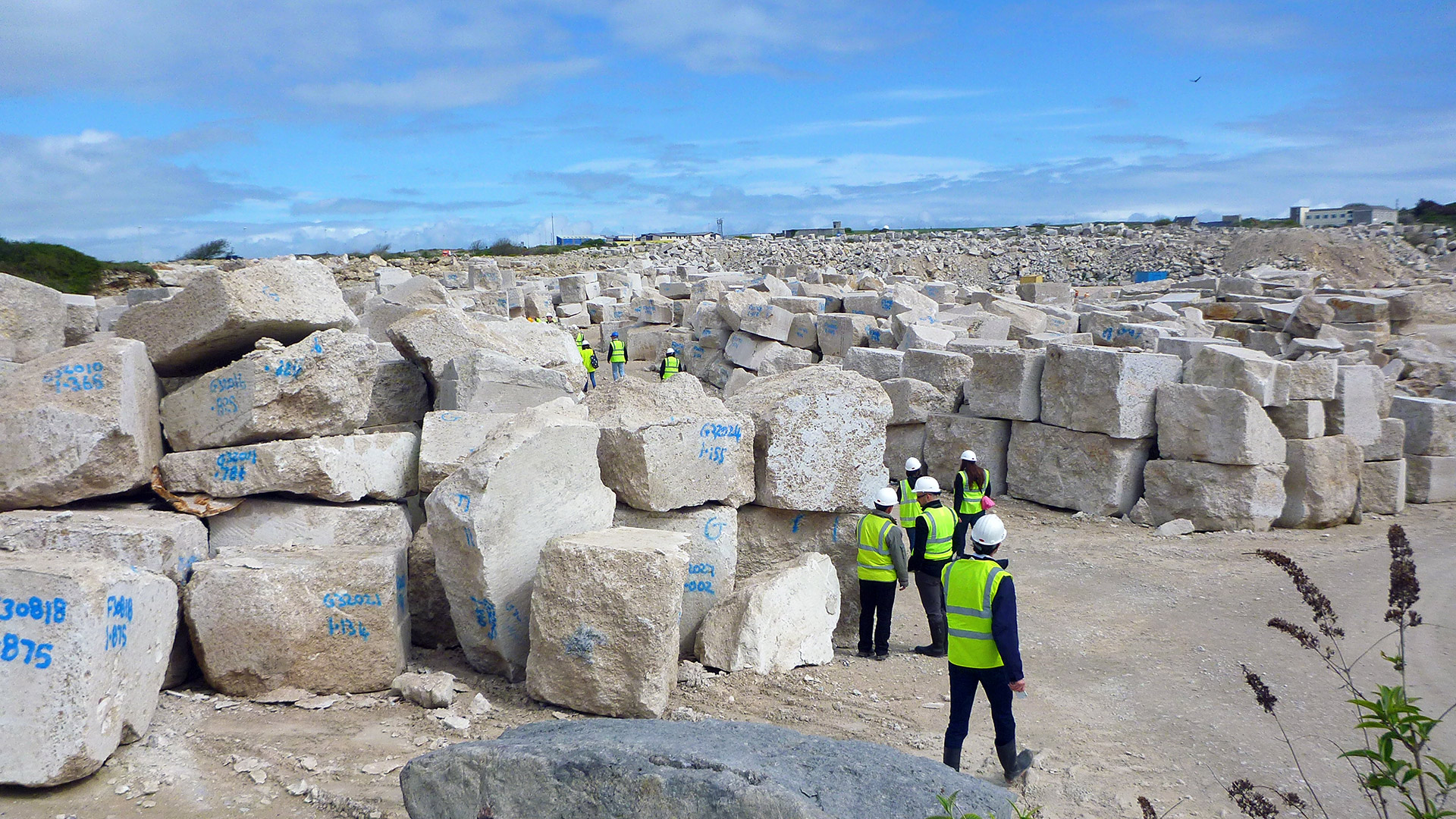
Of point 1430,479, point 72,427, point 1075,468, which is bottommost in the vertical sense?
point 1430,479

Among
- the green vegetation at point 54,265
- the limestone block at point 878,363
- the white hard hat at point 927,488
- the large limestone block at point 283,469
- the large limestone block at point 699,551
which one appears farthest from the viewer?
the green vegetation at point 54,265

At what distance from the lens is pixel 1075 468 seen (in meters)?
9.48

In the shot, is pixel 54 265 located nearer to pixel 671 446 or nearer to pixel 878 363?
pixel 878 363

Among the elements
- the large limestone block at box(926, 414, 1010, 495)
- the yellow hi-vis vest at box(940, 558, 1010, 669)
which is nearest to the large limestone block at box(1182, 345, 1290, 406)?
the large limestone block at box(926, 414, 1010, 495)

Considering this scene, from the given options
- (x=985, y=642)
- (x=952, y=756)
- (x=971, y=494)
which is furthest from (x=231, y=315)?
(x=971, y=494)

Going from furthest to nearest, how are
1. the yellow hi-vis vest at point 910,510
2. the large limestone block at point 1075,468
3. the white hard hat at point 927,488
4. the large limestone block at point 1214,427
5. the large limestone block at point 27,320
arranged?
the large limestone block at point 1075,468
the large limestone block at point 1214,427
the yellow hi-vis vest at point 910,510
the white hard hat at point 927,488
the large limestone block at point 27,320

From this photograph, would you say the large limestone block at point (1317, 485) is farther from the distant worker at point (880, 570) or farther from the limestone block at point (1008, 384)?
the distant worker at point (880, 570)

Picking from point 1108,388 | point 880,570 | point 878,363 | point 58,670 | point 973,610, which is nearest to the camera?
point 58,670

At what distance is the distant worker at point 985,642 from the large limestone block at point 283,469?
3.36m

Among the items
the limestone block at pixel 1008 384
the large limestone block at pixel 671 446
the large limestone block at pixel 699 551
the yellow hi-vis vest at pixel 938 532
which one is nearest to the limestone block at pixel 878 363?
the limestone block at pixel 1008 384

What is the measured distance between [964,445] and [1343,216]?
4870 cm

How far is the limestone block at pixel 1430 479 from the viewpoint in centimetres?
991

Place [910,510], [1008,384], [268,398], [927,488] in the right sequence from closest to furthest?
[268,398] → [927,488] → [910,510] → [1008,384]

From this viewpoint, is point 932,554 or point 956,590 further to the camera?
point 932,554
